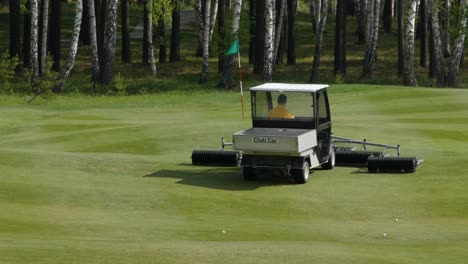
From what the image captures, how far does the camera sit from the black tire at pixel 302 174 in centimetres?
2008

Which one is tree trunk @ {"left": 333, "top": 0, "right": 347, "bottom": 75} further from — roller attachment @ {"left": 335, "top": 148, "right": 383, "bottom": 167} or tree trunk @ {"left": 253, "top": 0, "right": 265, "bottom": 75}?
roller attachment @ {"left": 335, "top": 148, "right": 383, "bottom": 167}

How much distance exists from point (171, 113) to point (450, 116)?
9.19m

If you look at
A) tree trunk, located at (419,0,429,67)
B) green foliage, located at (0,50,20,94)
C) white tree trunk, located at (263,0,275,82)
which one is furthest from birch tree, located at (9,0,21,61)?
tree trunk, located at (419,0,429,67)

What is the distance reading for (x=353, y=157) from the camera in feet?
74.8

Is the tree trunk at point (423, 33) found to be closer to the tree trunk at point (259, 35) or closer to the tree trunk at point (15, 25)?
the tree trunk at point (259, 35)

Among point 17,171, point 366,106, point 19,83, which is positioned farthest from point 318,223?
point 19,83

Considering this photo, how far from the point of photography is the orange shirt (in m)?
21.2

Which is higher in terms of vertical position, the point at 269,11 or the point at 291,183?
the point at 269,11

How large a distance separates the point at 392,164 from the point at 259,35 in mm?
33243

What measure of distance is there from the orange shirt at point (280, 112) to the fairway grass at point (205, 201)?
1.27m

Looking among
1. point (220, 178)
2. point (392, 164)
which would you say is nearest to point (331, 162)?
point (392, 164)

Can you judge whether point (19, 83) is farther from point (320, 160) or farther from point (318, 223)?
point (318, 223)

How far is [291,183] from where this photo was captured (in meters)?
20.5

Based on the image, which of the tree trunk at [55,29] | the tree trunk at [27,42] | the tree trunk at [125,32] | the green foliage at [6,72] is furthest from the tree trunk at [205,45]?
the green foliage at [6,72]
